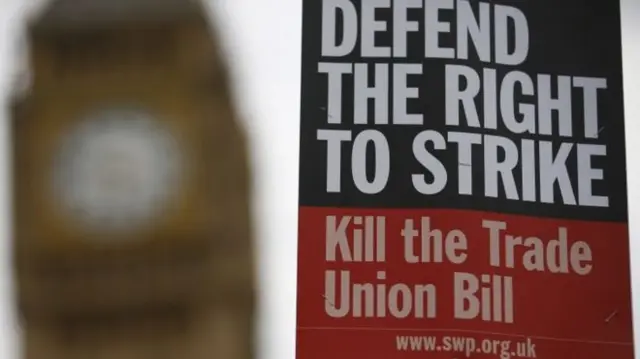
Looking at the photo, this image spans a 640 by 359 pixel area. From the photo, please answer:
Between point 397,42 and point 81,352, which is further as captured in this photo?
point 397,42

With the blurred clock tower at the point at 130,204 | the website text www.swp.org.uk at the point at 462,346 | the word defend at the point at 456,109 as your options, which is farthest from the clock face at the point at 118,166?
the website text www.swp.org.uk at the point at 462,346

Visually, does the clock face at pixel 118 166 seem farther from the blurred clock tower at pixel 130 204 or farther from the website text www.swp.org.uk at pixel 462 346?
the website text www.swp.org.uk at pixel 462 346

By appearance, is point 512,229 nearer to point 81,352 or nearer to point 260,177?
point 260,177

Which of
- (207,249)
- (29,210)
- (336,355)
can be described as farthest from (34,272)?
(336,355)

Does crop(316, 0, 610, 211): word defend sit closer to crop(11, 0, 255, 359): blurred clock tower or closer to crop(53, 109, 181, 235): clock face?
crop(11, 0, 255, 359): blurred clock tower

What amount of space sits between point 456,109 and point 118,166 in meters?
1.10

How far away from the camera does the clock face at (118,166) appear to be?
4.98m

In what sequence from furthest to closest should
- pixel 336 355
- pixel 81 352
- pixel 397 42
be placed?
pixel 397 42 < pixel 336 355 < pixel 81 352

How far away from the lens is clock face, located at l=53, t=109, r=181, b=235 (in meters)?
4.98

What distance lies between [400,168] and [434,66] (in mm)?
354

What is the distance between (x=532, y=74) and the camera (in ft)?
18.5

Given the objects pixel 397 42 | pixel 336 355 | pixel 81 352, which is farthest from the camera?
pixel 397 42

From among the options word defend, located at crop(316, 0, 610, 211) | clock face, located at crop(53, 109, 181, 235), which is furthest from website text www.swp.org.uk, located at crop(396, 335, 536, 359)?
clock face, located at crop(53, 109, 181, 235)

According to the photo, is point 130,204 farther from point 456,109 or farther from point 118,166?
point 456,109
